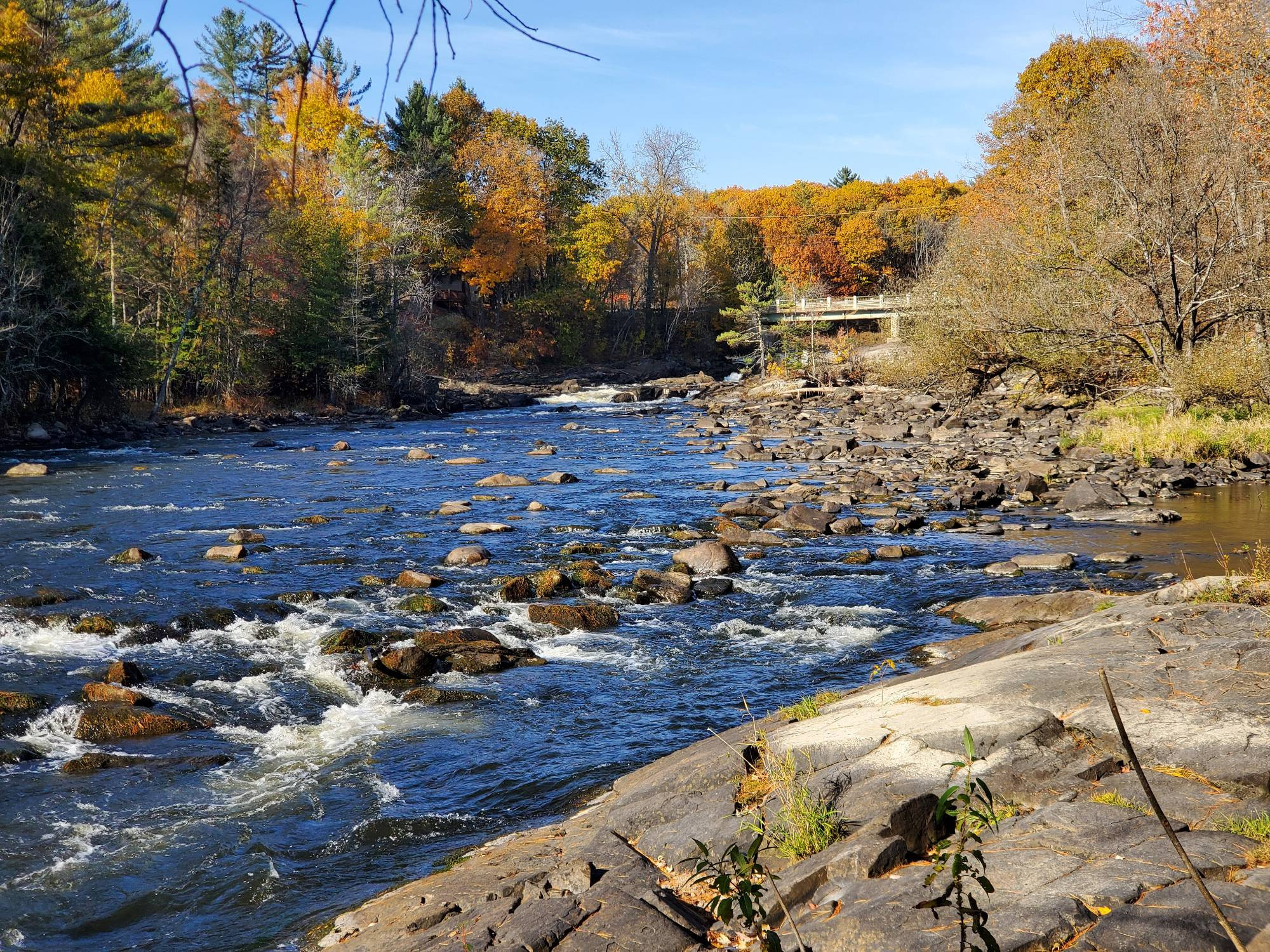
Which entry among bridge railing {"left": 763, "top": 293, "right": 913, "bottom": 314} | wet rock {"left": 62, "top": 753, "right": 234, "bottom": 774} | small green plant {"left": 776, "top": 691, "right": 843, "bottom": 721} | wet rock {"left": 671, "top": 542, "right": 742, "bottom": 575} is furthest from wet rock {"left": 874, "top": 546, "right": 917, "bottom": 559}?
bridge railing {"left": 763, "top": 293, "right": 913, "bottom": 314}

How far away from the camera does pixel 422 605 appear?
12.9 meters

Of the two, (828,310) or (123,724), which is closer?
(123,724)

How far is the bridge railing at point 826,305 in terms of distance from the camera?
54.4m

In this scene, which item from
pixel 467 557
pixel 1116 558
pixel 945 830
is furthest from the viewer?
pixel 467 557

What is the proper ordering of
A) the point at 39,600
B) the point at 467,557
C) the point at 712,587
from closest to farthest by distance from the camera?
the point at 39,600, the point at 712,587, the point at 467,557

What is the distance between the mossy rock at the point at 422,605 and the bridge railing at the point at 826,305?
4384 centimetres

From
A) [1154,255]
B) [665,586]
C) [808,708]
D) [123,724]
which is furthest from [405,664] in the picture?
[1154,255]

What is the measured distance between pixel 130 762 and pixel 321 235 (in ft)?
119

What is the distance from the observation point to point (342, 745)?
29.1ft

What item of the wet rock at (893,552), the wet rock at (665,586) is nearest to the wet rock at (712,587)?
the wet rock at (665,586)

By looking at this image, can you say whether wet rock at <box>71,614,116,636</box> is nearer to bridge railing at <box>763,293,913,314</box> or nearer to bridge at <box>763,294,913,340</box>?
bridge at <box>763,294,913,340</box>

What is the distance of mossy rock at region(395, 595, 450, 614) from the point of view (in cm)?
1285

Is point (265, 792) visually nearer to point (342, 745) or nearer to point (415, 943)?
point (342, 745)

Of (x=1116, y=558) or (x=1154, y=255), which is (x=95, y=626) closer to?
(x=1116, y=558)
